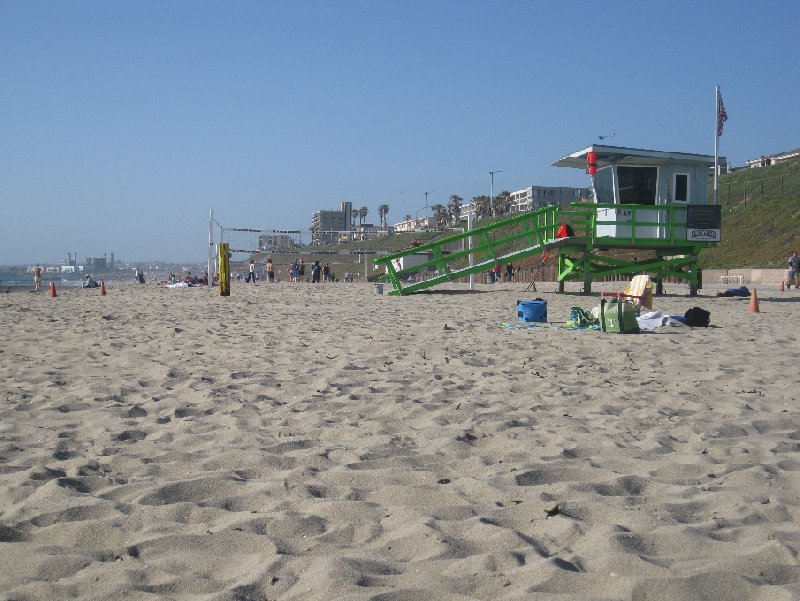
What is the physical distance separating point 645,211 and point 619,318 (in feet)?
32.4

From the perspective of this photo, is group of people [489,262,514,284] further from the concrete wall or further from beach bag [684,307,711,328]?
beach bag [684,307,711,328]

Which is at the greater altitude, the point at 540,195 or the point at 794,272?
the point at 540,195

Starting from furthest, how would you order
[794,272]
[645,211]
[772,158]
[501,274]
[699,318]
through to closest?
[772,158]
[501,274]
[794,272]
[645,211]
[699,318]

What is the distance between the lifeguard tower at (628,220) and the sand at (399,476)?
1105cm

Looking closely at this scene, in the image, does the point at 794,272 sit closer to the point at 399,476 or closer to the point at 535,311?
the point at 535,311

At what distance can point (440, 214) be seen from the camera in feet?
465

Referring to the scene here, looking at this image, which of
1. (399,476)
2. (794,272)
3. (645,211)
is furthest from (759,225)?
(399,476)

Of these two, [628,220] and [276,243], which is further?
[276,243]

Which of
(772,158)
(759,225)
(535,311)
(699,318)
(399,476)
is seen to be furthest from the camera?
(772,158)

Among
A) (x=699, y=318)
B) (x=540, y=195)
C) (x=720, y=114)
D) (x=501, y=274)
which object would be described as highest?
(x=540, y=195)

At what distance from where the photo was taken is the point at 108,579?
246 cm

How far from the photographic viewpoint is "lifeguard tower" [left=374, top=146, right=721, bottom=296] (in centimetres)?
1814

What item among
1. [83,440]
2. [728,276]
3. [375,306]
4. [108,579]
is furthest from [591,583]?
[728,276]

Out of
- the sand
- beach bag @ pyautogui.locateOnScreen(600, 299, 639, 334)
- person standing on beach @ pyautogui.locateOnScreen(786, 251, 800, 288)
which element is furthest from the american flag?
the sand
